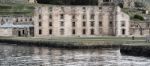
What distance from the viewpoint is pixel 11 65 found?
74.6 meters

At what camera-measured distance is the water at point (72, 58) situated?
77125 mm

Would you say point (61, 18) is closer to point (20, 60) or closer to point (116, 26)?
point (116, 26)

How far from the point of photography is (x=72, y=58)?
8575cm

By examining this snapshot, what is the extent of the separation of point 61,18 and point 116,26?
1301 centimetres

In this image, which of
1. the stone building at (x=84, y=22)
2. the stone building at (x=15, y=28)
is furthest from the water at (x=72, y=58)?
the stone building at (x=15, y=28)

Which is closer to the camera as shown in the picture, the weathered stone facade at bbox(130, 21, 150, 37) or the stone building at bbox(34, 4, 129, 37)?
the stone building at bbox(34, 4, 129, 37)

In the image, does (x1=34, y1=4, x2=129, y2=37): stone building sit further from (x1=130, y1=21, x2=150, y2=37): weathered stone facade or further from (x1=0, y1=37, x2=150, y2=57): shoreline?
(x1=0, y1=37, x2=150, y2=57): shoreline

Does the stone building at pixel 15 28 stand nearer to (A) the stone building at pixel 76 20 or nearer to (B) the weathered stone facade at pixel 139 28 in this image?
(A) the stone building at pixel 76 20

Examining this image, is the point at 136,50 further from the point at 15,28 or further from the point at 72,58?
the point at 15,28

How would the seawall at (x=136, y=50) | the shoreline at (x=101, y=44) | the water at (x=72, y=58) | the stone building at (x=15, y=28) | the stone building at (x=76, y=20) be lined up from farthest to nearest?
the stone building at (x=15, y=28) → the stone building at (x=76, y=20) → the shoreline at (x=101, y=44) → the seawall at (x=136, y=50) → the water at (x=72, y=58)

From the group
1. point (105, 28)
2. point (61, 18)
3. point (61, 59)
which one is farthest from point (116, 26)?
point (61, 59)

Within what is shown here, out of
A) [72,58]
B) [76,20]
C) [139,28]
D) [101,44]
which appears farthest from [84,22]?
[72,58]

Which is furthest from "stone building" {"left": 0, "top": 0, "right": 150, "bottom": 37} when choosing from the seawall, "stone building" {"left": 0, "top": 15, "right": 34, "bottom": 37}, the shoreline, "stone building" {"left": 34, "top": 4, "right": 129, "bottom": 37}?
the seawall

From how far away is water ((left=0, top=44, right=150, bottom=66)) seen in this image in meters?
77.1
